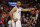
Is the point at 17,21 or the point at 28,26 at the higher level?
the point at 17,21

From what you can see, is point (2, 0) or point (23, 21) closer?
point (23, 21)

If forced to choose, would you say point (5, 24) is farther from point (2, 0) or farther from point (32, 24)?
point (2, 0)

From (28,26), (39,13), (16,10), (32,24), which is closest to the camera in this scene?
(16,10)

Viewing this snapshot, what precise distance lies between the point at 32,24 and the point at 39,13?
1.25ft

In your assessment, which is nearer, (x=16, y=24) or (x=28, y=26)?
(x=16, y=24)

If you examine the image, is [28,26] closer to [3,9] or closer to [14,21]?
[14,21]

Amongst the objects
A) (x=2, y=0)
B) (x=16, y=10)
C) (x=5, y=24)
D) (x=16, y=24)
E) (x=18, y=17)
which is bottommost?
(x=5, y=24)

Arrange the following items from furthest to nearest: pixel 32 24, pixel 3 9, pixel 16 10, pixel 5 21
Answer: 1. pixel 3 9
2. pixel 5 21
3. pixel 32 24
4. pixel 16 10

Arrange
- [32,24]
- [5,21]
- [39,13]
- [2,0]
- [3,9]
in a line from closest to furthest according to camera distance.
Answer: [39,13] → [32,24] → [5,21] → [3,9] → [2,0]

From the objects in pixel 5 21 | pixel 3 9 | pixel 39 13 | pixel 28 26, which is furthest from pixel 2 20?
pixel 39 13

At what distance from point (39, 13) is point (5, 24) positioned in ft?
4.16

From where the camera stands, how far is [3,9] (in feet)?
12.5

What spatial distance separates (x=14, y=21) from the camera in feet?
6.32

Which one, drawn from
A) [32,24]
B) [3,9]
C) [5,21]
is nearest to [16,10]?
[32,24]
